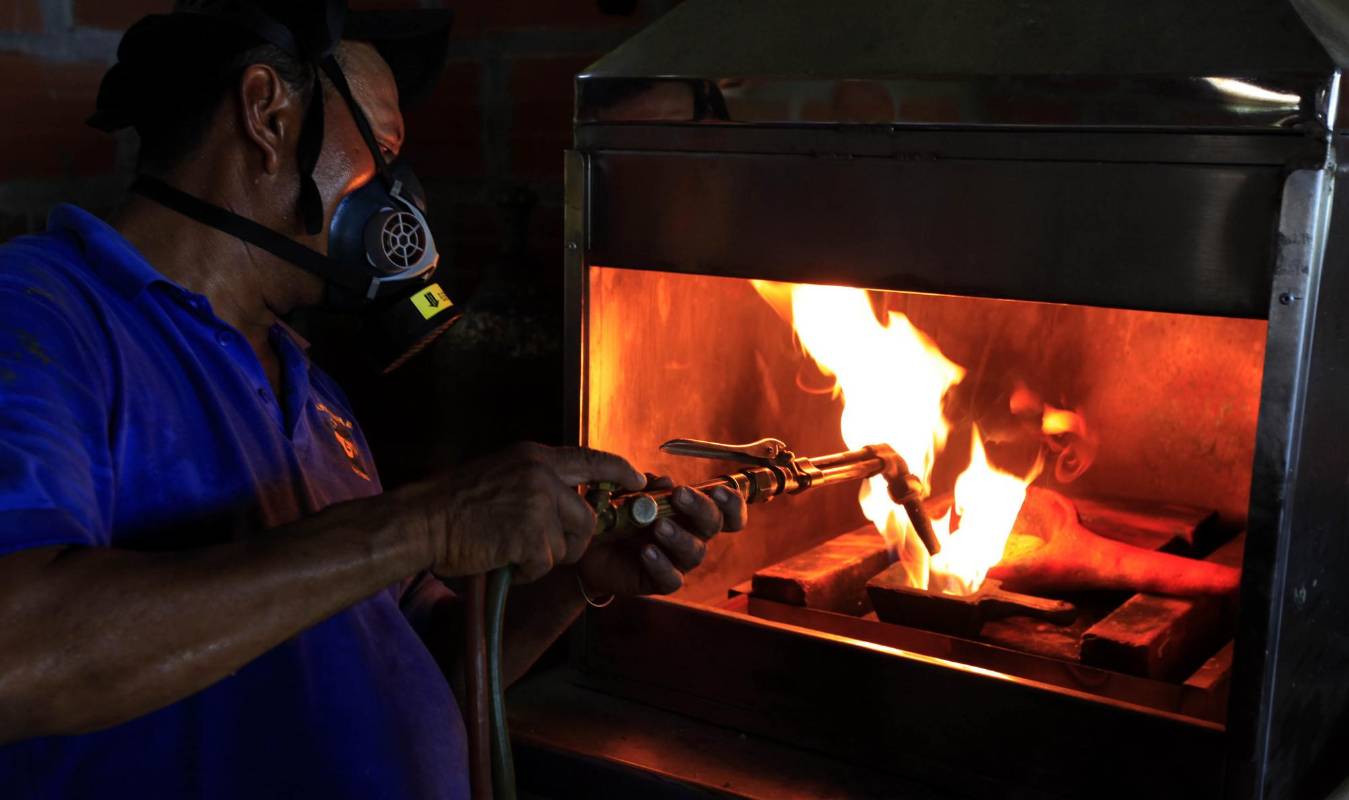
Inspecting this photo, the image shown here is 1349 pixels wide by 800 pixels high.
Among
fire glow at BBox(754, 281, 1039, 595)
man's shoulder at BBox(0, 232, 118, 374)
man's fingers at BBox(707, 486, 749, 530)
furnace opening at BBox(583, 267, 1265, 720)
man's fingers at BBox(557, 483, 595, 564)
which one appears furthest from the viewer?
fire glow at BBox(754, 281, 1039, 595)

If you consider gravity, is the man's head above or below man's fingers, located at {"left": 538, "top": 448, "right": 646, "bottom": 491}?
above

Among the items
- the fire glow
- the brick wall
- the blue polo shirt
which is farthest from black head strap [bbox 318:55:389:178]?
the brick wall

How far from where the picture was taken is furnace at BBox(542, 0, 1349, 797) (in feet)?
3.54

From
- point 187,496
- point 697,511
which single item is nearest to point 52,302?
point 187,496

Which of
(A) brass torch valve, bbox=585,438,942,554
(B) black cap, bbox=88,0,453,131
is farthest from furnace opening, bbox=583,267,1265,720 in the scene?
(B) black cap, bbox=88,0,453,131

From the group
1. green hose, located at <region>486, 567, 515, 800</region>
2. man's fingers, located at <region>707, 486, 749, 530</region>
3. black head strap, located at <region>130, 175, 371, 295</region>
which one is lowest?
green hose, located at <region>486, 567, 515, 800</region>

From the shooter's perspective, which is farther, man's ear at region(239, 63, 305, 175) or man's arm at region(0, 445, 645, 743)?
man's ear at region(239, 63, 305, 175)

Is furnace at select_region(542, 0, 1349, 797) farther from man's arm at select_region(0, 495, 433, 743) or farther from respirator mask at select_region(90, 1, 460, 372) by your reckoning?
man's arm at select_region(0, 495, 433, 743)

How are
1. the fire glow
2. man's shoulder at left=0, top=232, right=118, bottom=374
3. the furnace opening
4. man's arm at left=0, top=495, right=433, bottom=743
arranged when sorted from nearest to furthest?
man's arm at left=0, top=495, right=433, bottom=743, man's shoulder at left=0, top=232, right=118, bottom=374, the furnace opening, the fire glow

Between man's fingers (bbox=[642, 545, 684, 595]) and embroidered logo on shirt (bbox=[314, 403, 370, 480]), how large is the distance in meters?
0.29

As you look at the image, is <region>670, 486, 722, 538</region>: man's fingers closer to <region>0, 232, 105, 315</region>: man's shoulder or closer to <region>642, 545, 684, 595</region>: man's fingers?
<region>642, 545, 684, 595</region>: man's fingers

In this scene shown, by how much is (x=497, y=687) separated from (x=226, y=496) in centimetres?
27

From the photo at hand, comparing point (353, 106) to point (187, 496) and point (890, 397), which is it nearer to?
point (187, 496)

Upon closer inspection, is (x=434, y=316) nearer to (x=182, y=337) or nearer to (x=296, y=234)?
(x=296, y=234)
